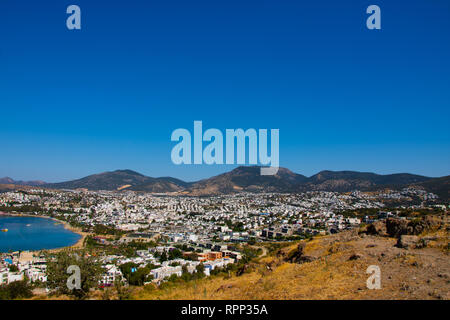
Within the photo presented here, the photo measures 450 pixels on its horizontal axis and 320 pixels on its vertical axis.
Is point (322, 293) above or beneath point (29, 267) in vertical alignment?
above

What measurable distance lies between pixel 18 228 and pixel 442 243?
247 ft

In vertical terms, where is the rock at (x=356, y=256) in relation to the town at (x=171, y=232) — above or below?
above

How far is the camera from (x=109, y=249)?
4066cm

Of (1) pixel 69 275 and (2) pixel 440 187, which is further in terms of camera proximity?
(2) pixel 440 187

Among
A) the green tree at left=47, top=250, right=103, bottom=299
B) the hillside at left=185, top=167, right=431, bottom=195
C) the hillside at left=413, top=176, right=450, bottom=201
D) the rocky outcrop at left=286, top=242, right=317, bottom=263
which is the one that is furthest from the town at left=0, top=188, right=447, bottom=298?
the hillside at left=185, top=167, right=431, bottom=195

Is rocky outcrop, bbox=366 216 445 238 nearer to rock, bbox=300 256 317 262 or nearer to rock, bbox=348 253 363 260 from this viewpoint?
rock, bbox=348 253 363 260

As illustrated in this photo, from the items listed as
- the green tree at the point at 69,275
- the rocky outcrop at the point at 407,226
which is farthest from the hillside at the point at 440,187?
the green tree at the point at 69,275

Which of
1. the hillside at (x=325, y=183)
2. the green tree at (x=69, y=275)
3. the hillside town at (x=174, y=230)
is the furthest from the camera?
the hillside at (x=325, y=183)

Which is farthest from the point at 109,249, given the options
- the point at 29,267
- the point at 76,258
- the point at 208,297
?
the point at 208,297

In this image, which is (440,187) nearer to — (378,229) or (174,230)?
(174,230)

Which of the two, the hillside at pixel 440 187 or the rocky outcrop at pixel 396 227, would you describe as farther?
the hillside at pixel 440 187

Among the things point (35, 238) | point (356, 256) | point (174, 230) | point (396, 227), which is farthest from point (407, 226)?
point (35, 238)

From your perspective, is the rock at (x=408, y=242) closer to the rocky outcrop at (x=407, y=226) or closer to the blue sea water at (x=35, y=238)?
the rocky outcrop at (x=407, y=226)
